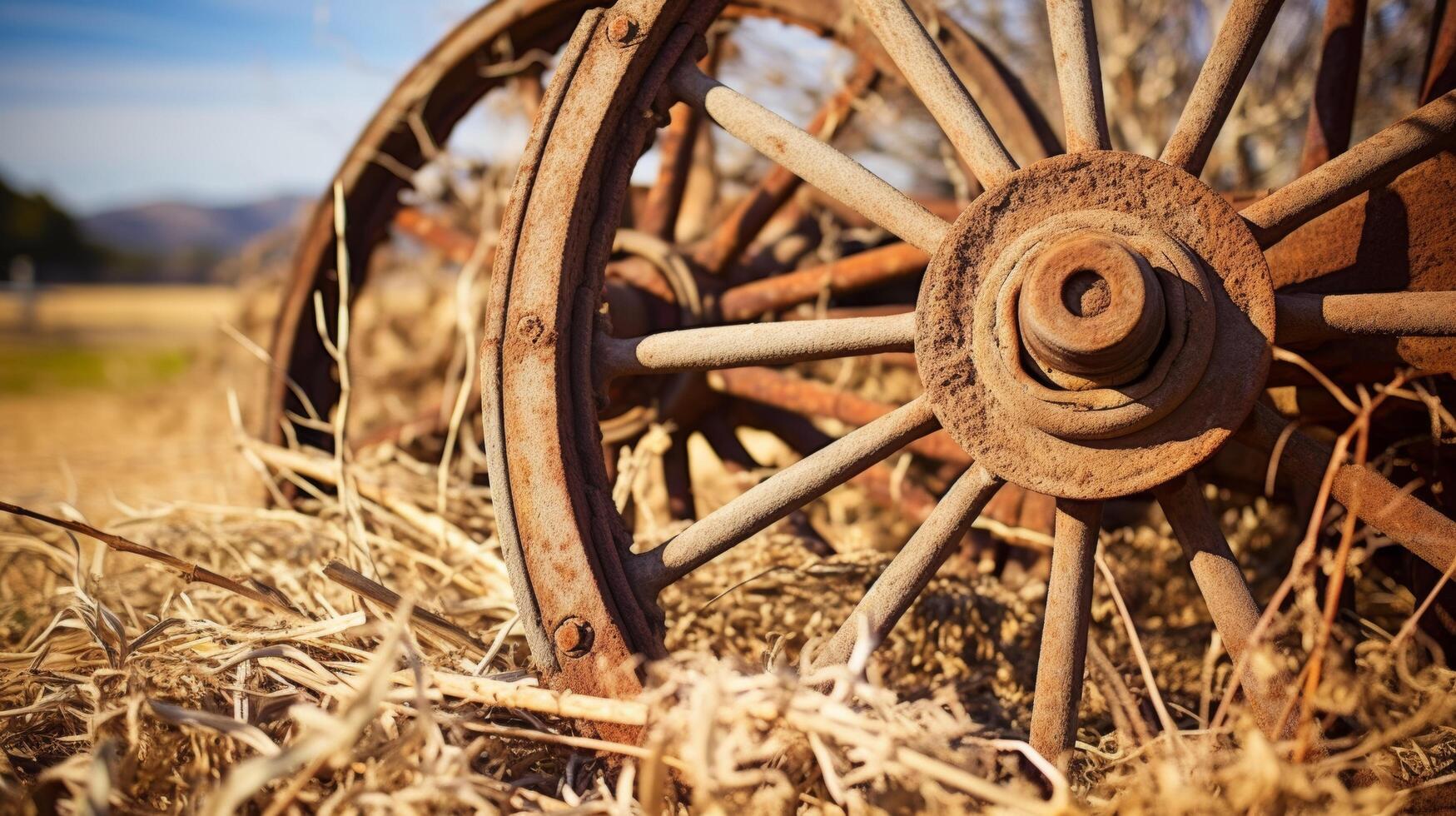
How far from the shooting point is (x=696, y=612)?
1.67m

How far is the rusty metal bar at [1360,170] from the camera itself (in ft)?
3.81

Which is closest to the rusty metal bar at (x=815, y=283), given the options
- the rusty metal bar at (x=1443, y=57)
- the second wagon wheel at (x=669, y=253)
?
the second wagon wheel at (x=669, y=253)

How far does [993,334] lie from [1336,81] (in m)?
0.95

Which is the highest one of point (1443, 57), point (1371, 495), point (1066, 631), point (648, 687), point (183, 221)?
point (183, 221)

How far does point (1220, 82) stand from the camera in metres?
1.23

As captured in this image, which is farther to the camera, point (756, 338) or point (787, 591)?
point (787, 591)

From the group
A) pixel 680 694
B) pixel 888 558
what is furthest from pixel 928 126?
pixel 680 694

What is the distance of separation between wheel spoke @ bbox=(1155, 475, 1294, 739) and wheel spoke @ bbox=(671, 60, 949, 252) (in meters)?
0.48

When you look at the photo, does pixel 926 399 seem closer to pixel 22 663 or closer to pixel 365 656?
pixel 365 656

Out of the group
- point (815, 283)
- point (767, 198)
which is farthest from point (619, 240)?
point (815, 283)

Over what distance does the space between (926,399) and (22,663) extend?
5.04 ft

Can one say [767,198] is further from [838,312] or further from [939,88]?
[939,88]

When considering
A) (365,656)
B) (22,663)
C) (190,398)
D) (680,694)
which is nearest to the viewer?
(680,694)

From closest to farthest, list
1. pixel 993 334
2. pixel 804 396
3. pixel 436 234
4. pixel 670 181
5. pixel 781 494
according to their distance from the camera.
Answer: pixel 993 334 → pixel 781 494 → pixel 804 396 → pixel 670 181 → pixel 436 234
